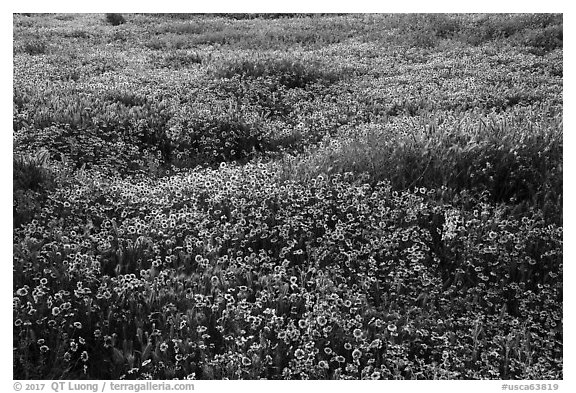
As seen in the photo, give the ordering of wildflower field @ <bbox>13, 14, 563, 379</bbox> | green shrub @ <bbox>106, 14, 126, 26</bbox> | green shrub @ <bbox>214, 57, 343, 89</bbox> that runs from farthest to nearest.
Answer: green shrub @ <bbox>106, 14, 126, 26</bbox> → green shrub @ <bbox>214, 57, 343, 89</bbox> → wildflower field @ <bbox>13, 14, 563, 379</bbox>

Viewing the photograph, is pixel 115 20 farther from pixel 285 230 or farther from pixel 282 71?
pixel 285 230

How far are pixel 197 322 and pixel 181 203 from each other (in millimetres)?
1872

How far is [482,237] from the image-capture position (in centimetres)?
521

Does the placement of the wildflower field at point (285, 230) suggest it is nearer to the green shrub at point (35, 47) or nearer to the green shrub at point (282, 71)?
the green shrub at point (282, 71)

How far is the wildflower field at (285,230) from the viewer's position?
4.11 metres

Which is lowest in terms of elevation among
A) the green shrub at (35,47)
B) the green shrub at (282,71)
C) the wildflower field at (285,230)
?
the wildflower field at (285,230)

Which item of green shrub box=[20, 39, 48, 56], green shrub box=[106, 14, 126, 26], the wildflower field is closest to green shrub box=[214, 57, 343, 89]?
the wildflower field

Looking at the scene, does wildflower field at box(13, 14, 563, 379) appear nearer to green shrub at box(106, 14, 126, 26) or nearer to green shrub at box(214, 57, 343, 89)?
green shrub at box(214, 57, 343, 89)

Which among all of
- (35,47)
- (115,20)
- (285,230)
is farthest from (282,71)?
(285,230)

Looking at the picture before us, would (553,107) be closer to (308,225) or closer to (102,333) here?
(308,225)

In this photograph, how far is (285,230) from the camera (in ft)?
17.1

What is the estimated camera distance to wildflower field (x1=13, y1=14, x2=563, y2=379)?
13.5 feet

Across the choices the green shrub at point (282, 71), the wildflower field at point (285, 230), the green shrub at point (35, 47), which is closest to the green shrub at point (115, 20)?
the green shrub at point (35, 47)
